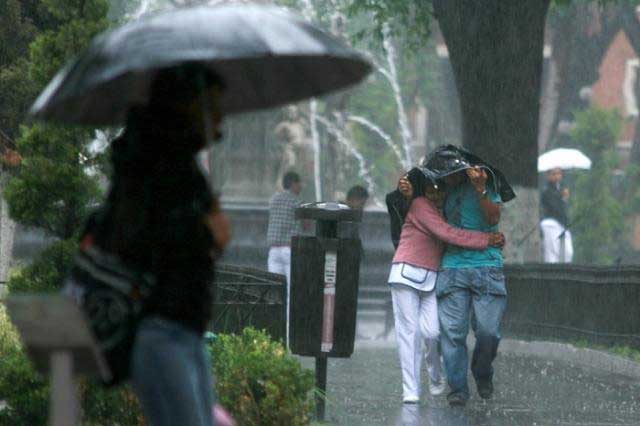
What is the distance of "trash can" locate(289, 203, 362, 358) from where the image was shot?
1169 cm

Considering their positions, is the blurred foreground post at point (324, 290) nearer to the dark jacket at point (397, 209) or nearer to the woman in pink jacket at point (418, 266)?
the woman in pink jacket at point (418, 266)

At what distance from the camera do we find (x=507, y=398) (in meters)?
13.6

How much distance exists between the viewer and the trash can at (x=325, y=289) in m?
11.7

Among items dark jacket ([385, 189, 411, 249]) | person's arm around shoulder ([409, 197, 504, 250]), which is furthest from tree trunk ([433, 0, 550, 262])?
person's arm around shoulder ([409, 197, 504, 250])

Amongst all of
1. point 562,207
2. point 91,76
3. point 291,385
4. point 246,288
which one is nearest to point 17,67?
point 246,288

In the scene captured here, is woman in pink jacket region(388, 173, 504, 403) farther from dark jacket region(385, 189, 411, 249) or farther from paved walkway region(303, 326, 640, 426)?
paved walkway region(303, 326, 640, 426)

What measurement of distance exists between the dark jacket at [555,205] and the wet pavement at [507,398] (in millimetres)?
8199

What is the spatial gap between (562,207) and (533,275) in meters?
6.66

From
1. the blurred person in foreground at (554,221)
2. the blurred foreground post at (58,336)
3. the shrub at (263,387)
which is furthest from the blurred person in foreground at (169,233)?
the blurred person in foreground at (554,221)

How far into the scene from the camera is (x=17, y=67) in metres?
14.2

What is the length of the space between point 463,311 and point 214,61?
7513 millimetres

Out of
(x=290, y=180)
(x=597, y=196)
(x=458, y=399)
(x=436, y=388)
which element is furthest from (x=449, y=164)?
(x=597, y=196)

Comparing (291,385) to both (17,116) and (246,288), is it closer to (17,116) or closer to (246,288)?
(246,288)

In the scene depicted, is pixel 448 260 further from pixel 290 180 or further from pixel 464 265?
pixel 290 180
